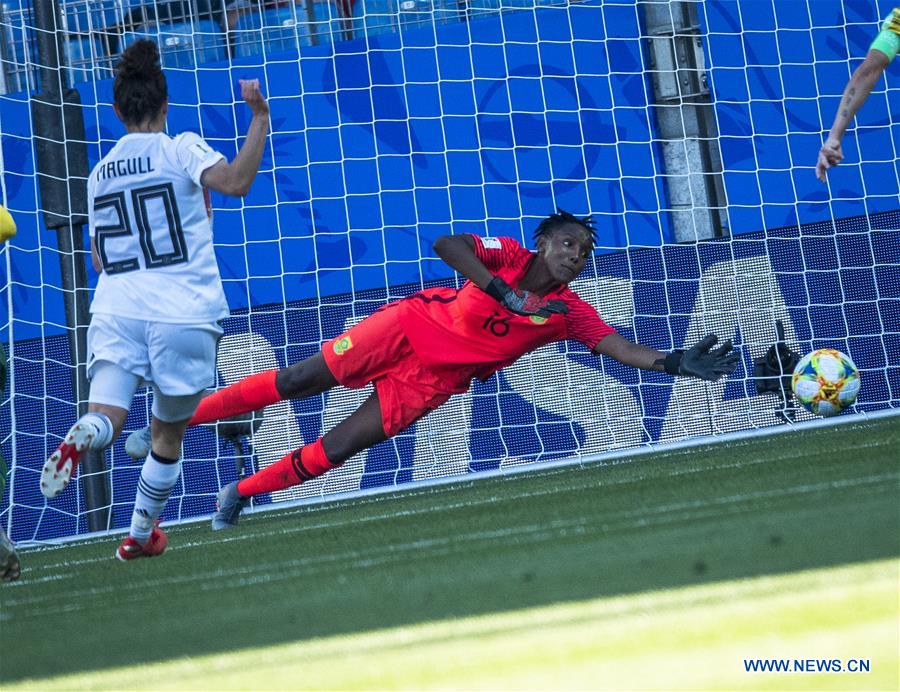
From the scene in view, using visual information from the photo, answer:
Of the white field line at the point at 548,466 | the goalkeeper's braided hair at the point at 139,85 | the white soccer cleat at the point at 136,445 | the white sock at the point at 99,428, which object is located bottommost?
the white field line at the point at 548,466

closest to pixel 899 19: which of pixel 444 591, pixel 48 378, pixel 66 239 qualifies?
pixel 444 591

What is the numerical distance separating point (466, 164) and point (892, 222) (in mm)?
2770

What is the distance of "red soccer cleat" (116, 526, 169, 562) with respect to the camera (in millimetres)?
4742

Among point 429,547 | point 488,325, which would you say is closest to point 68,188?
point 488,325

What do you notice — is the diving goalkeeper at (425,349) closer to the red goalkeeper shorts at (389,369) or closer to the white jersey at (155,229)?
the red goalkeeper shorts at (389,369)

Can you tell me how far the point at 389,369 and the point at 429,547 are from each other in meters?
2.23

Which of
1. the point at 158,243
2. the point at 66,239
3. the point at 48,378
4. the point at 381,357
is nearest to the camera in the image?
the point at 158,243

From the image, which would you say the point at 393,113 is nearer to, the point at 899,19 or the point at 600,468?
the point at 600,468

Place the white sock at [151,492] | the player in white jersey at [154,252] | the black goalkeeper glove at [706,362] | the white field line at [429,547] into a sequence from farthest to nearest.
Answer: the black goalkeeper glove at [706,362], the white sock at [151,492], the player in white jersey at [154,252], the white field line at [429,547]

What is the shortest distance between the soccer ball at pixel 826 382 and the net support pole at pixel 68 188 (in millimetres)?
3679

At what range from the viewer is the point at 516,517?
4.45 m

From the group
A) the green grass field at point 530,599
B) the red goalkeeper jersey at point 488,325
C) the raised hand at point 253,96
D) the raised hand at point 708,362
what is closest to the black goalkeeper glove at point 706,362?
the raised hand at point 708,362

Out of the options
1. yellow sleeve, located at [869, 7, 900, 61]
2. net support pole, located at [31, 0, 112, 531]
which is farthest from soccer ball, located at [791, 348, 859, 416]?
net support pole, located at [31, 0, 112, 531]

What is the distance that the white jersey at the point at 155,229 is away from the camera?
4.32 m
